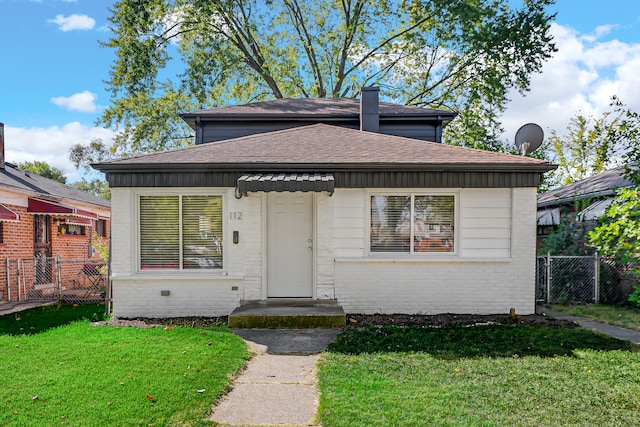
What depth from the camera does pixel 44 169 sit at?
132 feet

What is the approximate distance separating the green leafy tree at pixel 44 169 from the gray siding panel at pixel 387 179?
40.1 m

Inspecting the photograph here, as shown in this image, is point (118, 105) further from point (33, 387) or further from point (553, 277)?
point (553, 277)

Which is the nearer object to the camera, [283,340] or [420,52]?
[283,340]

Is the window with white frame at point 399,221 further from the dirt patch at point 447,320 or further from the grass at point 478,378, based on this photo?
the grass at point 478,378

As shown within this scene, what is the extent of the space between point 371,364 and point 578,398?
7.39ft

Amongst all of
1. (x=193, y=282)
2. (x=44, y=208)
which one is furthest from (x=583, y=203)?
(x=44, y=208)

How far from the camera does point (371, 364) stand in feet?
16.9

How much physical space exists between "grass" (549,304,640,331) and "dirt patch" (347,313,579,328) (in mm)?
944

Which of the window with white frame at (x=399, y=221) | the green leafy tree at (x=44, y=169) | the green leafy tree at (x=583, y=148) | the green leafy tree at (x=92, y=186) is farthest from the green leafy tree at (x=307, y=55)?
the green leafy tree at (x=92, y=186)

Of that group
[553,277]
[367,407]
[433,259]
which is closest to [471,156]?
[433,259]

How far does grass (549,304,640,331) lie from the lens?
764 centimetres

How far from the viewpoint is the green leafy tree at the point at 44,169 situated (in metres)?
39.6

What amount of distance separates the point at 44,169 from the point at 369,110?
1607 inches

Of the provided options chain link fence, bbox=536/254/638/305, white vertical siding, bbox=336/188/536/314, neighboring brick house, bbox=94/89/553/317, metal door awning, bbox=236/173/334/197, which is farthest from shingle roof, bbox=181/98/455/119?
metal door awning, bbox=236/173/334/197
